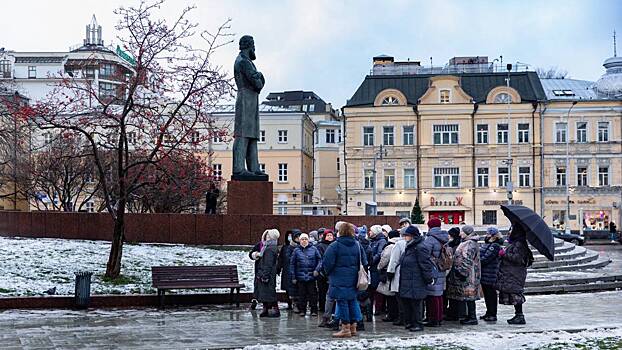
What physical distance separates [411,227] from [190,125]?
8.75 meters

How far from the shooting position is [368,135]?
59312mm

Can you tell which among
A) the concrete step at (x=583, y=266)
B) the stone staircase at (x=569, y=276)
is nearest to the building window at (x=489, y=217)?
the concrete step at (x=583, y=266)

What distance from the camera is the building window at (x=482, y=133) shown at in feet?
193

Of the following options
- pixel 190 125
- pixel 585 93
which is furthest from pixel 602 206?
pixel 190 125

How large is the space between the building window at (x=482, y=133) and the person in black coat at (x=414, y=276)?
4658cm

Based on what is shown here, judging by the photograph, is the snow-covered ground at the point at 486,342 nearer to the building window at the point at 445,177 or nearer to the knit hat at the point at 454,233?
the knit hat at the point at 454,233

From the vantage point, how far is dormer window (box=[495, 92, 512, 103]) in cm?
5850

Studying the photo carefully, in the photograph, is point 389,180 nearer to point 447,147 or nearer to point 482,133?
point 447,147

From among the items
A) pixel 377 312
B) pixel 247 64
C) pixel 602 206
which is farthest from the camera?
pixel 602 206

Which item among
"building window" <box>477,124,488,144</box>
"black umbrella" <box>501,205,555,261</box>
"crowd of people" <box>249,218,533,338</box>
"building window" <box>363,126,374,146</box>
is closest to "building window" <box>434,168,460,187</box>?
"building window" <box>477,124,488,144</box>

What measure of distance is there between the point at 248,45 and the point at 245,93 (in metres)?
1.33

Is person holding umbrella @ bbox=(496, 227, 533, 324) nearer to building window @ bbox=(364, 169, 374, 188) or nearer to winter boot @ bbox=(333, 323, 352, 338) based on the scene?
winter boot @ bbox=(333, 323, 352, 338)

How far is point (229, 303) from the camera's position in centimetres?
1750

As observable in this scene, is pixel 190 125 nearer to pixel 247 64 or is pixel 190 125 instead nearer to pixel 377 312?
pixel 247 64
